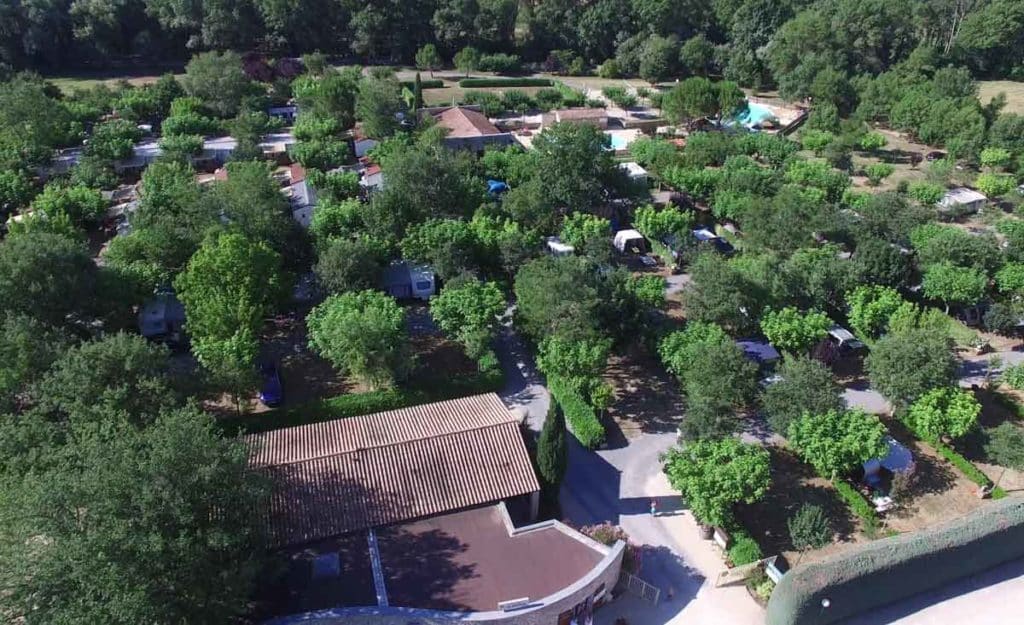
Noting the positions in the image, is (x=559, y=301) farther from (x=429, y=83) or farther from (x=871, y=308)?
(x=429, y=83)

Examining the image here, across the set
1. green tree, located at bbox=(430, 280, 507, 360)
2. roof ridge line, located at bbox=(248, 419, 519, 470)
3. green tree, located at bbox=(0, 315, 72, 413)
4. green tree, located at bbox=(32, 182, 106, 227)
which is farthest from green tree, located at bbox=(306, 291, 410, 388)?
green tree, located at bbox=(32, 182, 106, 227)

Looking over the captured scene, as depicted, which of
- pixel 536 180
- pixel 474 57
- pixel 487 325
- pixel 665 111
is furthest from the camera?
pixel 474 57

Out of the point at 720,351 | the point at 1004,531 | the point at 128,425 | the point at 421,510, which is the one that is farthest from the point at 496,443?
the point at 1004,531

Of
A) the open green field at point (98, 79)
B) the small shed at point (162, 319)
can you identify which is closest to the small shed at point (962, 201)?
the small shed at point (162, 319)

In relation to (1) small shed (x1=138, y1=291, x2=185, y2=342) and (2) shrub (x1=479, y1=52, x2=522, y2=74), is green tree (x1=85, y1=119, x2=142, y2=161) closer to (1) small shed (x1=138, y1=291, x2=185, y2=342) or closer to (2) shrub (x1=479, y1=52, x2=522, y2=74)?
(1) small shed (x1=138, y1=291, x2=185, y2=342)

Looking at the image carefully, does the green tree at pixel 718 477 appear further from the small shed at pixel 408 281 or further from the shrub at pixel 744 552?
the small shed at pixel 408 281

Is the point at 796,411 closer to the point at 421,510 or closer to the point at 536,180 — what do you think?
the point at 421,510
